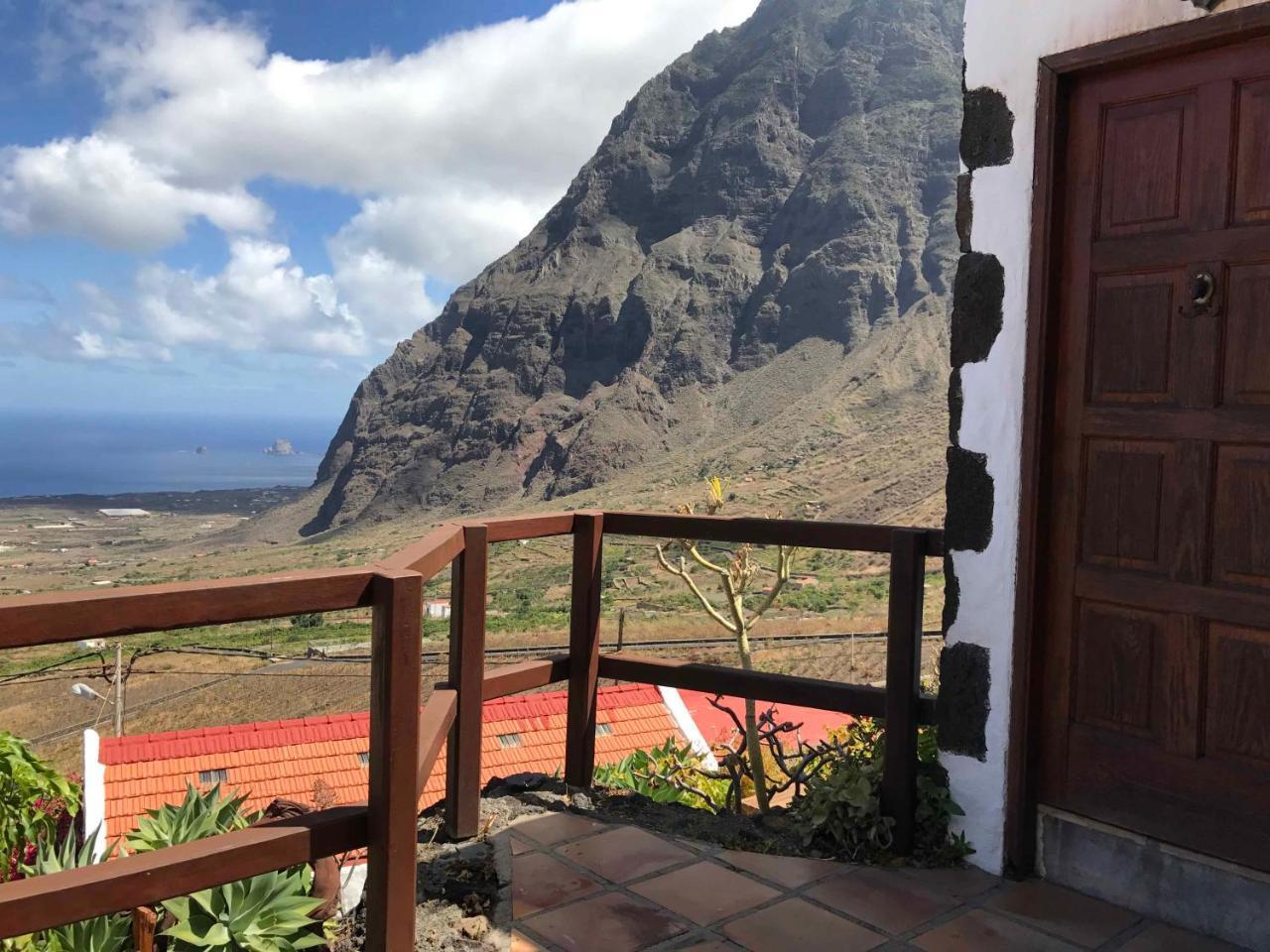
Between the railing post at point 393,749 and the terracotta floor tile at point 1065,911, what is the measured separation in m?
1.63

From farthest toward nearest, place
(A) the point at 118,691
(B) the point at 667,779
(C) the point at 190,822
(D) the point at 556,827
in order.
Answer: (A) the point at 118,691 < (B) the point at 667,779 < (D) the point at 556,827 < (C) the point at 190,822

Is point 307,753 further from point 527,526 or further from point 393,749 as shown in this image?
point 393,749

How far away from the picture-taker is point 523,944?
105 inches

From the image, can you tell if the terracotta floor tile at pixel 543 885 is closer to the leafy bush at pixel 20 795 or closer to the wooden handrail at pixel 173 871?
the wooden handrail at pixel 173 871

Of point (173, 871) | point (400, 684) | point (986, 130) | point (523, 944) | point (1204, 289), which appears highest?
point (986, 130)

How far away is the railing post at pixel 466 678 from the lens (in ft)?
10.3

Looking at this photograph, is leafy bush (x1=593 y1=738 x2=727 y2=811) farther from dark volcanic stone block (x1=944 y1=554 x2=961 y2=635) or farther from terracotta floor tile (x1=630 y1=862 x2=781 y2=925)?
dark volcanic stone block (x1=944 y1=554 x2=961 y2=635)

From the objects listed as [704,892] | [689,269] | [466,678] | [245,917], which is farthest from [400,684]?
[689,269]

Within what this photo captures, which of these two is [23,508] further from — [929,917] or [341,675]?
[929,917]

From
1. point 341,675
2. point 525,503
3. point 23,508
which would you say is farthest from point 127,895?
point 23,508

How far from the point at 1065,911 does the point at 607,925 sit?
1.21 metres

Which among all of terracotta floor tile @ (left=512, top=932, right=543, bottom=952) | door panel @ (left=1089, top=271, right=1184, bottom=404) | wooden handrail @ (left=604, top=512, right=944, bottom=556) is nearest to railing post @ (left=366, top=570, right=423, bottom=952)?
terracotta floor tile @ (left=512, top=932, right=543, bottom=952)

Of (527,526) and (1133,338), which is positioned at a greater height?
(1133,338)

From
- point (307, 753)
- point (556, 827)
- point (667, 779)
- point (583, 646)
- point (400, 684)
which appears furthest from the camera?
point (307, 753)
